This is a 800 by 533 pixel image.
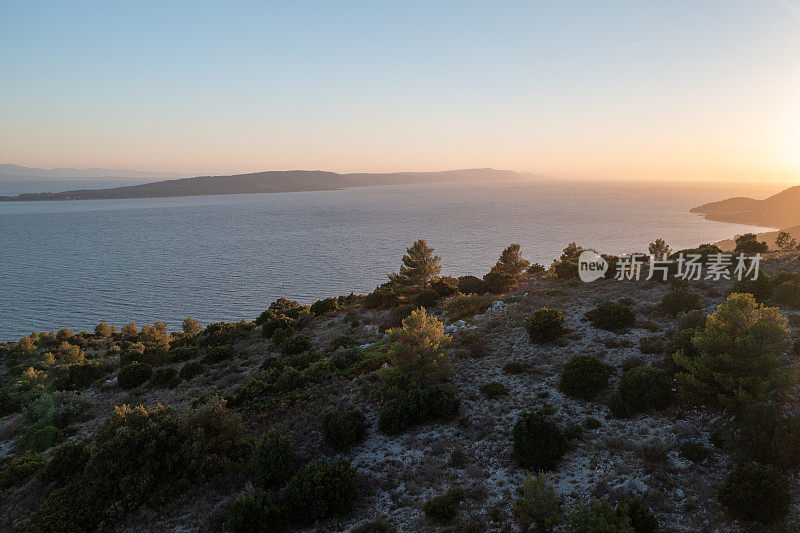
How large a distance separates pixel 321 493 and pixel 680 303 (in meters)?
23.5

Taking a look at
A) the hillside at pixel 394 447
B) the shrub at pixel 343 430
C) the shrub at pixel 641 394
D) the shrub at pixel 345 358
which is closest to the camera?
the hillside at pixel 394 447

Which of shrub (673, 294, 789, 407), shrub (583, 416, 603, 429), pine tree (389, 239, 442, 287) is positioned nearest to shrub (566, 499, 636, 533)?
shrub (583, 416, 603, 429)

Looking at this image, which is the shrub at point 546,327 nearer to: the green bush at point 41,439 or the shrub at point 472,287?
the shrub at point 472,287

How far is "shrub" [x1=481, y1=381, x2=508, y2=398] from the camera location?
1648 cm

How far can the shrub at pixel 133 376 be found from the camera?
92.4ft

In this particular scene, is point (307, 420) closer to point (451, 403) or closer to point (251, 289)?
point (451, 403)

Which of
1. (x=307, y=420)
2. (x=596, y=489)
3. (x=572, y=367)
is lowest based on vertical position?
(x=307, y=420)

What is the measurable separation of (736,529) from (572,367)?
7429 millimetres

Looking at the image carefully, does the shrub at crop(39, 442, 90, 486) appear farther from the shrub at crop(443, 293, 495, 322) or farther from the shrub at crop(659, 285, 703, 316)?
the shrub at crop(659, 285, 703, 316)

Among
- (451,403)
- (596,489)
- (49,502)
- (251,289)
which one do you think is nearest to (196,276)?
(251,289)

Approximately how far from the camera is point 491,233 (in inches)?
5650

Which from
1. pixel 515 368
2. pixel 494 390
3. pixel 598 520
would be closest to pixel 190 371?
pixel 494 390

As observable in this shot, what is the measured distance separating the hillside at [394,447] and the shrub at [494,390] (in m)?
0.06

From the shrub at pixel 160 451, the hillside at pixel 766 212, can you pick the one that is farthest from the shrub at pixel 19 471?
the hillside at pixel 766 212
